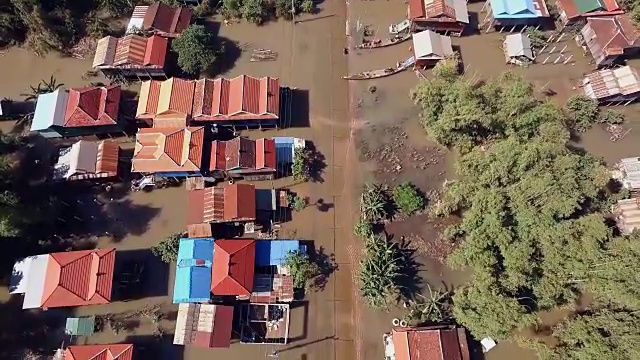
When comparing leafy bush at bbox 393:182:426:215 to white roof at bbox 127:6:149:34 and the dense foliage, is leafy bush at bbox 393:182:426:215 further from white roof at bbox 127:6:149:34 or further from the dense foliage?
white roof at bbox 127:6:149:34

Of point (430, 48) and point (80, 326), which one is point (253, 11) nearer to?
point (430, 48)

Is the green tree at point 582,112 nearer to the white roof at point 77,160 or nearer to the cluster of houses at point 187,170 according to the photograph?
the cluster of houses at point 187,170

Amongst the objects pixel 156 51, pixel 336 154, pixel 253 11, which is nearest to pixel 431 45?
pixel 336 154

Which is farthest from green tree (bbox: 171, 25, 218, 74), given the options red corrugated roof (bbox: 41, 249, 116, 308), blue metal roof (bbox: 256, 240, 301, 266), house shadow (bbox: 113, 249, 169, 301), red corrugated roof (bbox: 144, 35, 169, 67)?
red corrugated roof (bbox: 41, 249, 116, 308)

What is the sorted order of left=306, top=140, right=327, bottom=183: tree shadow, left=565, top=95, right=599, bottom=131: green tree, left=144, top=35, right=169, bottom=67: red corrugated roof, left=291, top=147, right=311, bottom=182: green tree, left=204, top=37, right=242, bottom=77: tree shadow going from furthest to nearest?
left=204, top=37, right=242, bottom=77: tree shadow
left=144, top=35, right=169, bottom=67: red corrugated roof
left=565, top=95, right=599, bottom=131: green tree
left=306, top=140, right=327, bottom=183: tree shadow
left=291, top=147, right=311, bottom=182: green tree

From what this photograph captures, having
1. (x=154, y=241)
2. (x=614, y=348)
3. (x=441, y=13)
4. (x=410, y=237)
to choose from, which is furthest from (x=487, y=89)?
(x=154, y=241)

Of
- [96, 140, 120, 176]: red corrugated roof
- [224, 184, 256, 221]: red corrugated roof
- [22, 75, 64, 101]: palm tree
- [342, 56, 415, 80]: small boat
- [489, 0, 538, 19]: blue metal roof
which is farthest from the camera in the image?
[342, 56, 415, 80]: small boat

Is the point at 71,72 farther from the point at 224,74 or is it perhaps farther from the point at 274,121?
the point at 274,121
